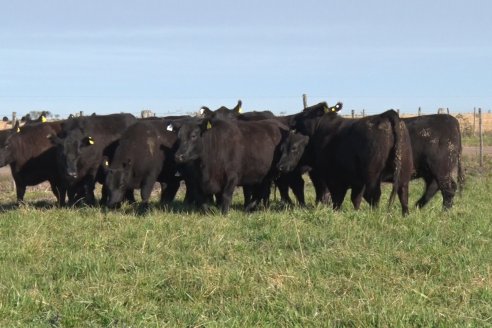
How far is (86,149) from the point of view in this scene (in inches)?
458

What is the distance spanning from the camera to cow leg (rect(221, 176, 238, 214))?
10570 mm

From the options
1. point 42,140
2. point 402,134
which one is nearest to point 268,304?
point 402,134

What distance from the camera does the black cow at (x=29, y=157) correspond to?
1244cm

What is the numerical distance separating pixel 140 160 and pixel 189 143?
98 cm

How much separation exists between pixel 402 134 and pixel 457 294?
4.85 meters

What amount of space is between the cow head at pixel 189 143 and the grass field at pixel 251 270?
155 cm

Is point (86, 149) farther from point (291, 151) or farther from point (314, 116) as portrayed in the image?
point (314, 116)

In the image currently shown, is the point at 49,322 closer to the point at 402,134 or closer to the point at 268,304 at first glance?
the point at 268,304

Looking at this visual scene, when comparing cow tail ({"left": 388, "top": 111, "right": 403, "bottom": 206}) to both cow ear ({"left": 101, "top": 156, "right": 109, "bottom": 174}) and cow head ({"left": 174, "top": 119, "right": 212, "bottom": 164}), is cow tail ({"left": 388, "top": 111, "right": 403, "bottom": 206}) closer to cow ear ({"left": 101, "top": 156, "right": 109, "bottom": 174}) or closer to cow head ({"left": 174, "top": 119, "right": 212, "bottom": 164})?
cow head ({"left": 174, "top": 119, "right": 212, "bottom": 164})

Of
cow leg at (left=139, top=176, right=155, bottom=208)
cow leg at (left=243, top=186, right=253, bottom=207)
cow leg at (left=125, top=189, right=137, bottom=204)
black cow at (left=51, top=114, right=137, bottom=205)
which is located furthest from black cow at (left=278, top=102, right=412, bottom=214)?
black cow at (left=51, top=114, right=137, bottom=205)

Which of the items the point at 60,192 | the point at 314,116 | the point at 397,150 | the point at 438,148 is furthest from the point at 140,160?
the point at 438,148

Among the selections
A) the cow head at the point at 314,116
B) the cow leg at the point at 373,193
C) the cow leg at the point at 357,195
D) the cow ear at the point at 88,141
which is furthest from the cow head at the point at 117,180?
the cow leg at the point at 373,193

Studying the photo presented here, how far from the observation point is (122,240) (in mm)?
7578

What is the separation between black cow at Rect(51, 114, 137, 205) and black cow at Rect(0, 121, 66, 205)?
1.99 feet
